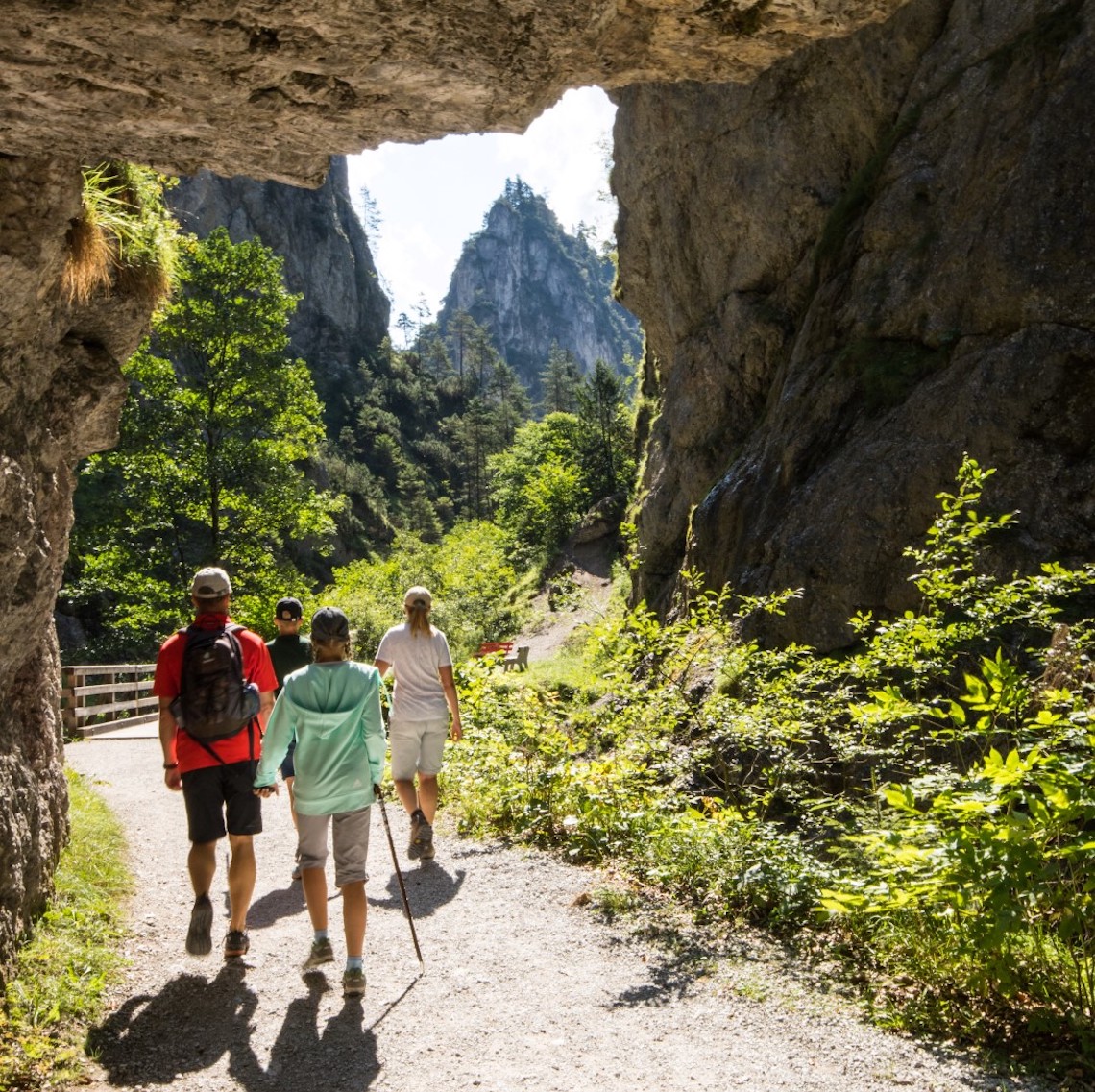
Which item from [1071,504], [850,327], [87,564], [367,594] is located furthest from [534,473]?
[1071,504]

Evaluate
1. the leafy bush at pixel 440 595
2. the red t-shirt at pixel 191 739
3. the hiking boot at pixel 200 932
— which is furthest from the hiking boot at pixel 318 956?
the leafy bush at pixel 440 595

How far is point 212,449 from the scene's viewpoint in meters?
18.5

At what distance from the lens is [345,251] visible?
7706cm

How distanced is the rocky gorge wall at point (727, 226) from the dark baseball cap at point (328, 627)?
5.17ft

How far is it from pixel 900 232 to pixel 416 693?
974 centimetres

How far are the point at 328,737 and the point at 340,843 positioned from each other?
0.57 meters

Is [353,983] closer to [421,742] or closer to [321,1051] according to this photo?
[321,1051]

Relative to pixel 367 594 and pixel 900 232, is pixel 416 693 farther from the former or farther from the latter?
pixel 367 594

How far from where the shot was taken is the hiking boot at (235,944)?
16.0 feet

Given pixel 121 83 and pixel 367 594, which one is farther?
pixel 367 594

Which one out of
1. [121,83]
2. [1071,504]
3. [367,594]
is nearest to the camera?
[121,83]

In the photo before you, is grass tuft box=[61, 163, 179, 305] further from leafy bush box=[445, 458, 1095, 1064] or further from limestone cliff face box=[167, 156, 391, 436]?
limestone cliff face box=[167, 156, 391, 436]

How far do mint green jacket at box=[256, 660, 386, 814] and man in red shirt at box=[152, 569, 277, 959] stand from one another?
0.23 m

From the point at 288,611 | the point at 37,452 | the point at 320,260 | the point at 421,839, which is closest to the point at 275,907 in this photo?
the point at 421,839
